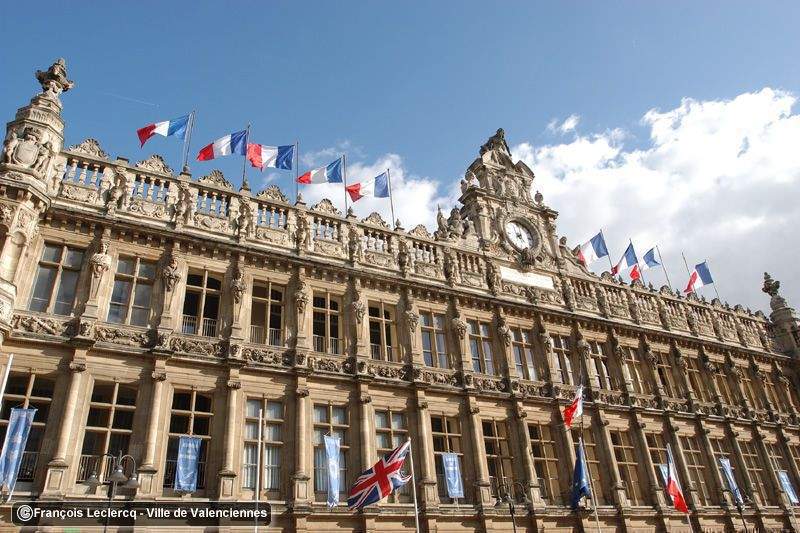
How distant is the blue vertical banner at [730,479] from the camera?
98.4 feet

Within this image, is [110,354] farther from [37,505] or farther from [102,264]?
[37,505]

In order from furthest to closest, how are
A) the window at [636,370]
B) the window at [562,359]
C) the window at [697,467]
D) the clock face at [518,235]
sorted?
the clock face at [518,235] < the window at [636,370] < the window at [697,467] < the window at [562,359]

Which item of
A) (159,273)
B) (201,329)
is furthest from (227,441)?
Answer: (159,273)

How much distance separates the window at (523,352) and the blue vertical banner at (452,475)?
5966 millimetres

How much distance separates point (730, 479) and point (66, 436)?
97.8ft

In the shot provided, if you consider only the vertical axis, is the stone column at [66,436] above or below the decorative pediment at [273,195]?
below

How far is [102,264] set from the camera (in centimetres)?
2028

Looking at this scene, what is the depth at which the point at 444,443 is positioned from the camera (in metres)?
23.6

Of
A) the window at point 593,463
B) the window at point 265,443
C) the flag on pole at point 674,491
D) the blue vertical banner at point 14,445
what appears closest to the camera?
the blue vertical banner at point 14,445

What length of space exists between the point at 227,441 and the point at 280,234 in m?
8.63

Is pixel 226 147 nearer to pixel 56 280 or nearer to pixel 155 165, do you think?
pixel 155 165

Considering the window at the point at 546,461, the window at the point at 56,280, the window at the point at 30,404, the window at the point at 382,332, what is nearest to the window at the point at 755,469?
the window at the point at 546,461

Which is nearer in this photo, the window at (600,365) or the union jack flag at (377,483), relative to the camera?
the union jack flag at (377,483)

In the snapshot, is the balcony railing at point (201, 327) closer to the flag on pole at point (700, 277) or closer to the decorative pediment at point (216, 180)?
the decorative pediment at point (216, 180)
